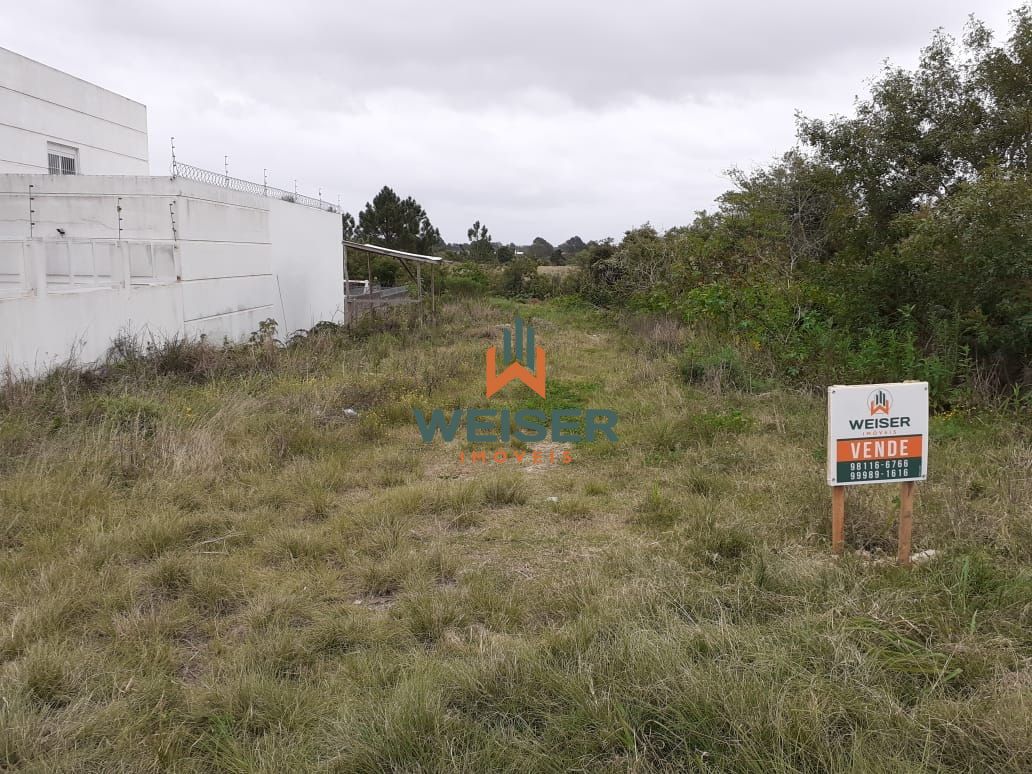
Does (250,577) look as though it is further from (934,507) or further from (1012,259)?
(1012,259)

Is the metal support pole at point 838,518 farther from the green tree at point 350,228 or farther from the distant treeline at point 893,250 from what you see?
the green tree at point 350,228

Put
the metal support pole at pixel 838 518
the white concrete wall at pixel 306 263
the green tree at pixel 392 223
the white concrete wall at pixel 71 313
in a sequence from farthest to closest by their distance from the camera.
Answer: the green tree at pixel 392 223 → the white concrete wall at pixel 306 263 → the white concrete wall at pixel 71 313 → the metal support pole at pixel 838 518

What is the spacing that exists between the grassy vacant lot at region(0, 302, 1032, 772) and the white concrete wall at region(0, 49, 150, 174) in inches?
485

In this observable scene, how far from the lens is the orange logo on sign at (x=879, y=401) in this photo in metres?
3.59

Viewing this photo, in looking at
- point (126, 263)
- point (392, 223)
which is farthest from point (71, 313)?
point (392, 223)

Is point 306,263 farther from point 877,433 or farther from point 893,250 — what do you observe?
point 877,433

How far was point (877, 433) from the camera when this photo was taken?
11.9 feet

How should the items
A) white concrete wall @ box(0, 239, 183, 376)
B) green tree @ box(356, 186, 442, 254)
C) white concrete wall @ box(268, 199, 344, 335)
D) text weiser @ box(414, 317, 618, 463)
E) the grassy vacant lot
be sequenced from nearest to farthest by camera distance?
1. the grassy vacant lot
2. text weiser @ box(414, 317, 618, 463)
3. white concrete wall @ box(0, 239, 183, 376)
4. white concrete wall @ box(268, 199, 344, 335)
5. green tree @ box(356, 186, 442, 254)

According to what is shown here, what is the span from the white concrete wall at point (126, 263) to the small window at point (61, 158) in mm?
5148

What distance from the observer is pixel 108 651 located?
10.3 ft

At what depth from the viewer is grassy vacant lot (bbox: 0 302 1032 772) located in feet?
8.02

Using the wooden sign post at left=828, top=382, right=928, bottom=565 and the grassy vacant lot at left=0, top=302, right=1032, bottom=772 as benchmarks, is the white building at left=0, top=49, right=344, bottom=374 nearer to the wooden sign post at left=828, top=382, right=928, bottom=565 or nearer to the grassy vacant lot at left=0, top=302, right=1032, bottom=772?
the grassy vacant lot at left=0, top=302, right=1032, bottom=772

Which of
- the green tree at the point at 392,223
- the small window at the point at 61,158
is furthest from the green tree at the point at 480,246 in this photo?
the small window at the point at 61,158

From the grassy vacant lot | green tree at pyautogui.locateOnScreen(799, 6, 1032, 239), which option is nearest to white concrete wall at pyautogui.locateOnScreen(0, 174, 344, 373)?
the grassy vacant lot
